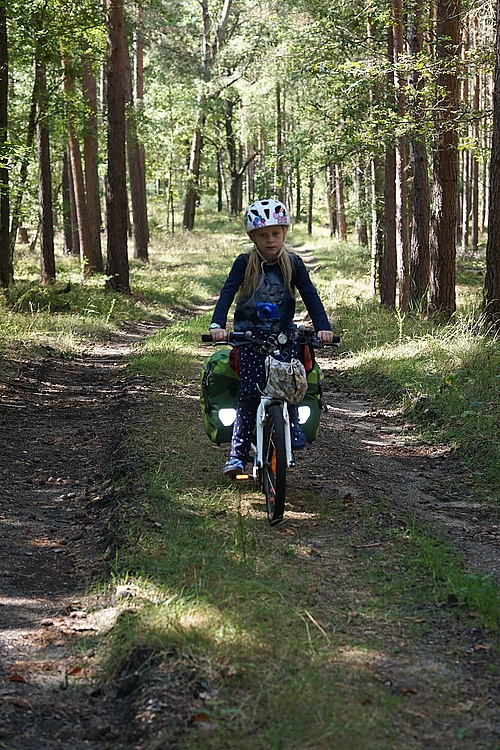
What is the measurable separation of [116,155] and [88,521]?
17.0 meters

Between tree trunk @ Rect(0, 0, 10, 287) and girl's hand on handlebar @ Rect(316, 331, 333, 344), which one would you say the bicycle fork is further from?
tree trunk @ Rect(0, 0, 10, 287)

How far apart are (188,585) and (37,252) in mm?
34084

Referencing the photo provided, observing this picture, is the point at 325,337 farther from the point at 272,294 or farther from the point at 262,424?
the point at 262,424

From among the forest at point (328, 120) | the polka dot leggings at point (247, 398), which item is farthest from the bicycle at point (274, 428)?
the forest at point (328, 120)

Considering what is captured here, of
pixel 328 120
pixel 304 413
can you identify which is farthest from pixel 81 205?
pixel 304 413

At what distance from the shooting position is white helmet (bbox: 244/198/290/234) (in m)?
5.88

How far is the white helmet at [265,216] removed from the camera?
19.3 ft

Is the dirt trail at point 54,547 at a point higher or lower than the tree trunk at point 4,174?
lower

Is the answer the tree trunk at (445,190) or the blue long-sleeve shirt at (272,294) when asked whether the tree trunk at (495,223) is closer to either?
the tree trunk at (445,190)

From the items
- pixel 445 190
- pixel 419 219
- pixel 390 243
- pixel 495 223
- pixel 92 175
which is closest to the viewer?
pixel 495 223

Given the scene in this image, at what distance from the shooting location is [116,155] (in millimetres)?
21391

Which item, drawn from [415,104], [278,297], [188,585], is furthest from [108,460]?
[415,104]

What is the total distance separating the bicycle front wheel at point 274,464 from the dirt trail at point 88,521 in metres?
0.22

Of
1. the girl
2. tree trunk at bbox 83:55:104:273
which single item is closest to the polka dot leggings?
the girl
